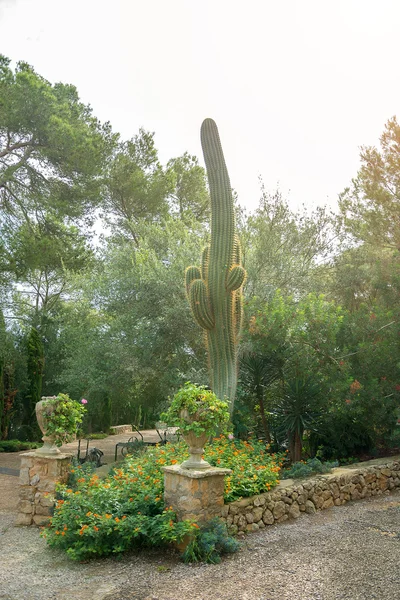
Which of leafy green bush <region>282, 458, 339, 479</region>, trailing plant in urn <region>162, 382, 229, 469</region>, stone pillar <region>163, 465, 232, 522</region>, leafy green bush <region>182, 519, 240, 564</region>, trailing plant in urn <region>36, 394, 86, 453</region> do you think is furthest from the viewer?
leafy green bush <region>282, 458, 339, 479</region>

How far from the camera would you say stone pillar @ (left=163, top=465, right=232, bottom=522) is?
4.57 meters

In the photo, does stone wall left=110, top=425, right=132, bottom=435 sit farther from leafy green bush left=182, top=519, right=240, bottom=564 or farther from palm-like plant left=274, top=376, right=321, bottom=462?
leafy green bush left=182, top=519, right=240, bottom=564

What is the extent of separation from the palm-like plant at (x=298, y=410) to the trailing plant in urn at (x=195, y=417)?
3309 mm

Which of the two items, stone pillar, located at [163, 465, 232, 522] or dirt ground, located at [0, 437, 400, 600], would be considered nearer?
dirt ground, located at [0, 437, 400, 600]

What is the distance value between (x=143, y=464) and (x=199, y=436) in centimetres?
151

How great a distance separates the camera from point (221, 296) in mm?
8094

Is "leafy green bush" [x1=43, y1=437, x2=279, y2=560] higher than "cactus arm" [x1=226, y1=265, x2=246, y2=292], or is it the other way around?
"cactus arm" [x1=226, y1=265, x2=246, y2=292]

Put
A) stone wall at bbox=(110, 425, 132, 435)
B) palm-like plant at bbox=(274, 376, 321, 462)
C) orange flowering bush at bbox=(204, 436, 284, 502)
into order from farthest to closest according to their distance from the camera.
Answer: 1. stone wall at bbox=(110, 425, 132, 435)
2. palm-like plant at bbox=(274, 376, 321, 462)
3. orange flowering bush at bbox=(204, 436, 284, 502)

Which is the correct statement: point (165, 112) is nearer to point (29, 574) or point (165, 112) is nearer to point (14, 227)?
point (14, 227)

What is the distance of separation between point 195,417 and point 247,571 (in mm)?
1434

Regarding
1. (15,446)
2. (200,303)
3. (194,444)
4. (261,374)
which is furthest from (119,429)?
(194,444)

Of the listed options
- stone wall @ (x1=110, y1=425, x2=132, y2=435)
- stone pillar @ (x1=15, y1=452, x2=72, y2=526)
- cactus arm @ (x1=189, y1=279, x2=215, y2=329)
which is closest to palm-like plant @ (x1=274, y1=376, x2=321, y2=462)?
cactus arm @ (x1=189, y1=279, x2=215, y2=329)

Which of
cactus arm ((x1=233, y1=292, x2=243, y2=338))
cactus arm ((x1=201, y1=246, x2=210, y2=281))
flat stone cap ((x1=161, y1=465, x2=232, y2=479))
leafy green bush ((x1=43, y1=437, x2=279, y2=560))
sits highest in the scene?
cactus arm ((x1=201, y1=246, x2=210, y2=281))

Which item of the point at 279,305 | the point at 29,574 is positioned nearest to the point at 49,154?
the point at 279,305
